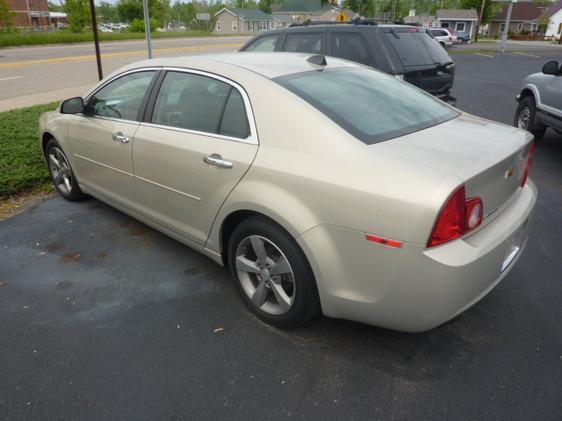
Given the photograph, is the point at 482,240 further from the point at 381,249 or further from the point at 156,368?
the point at 156,368

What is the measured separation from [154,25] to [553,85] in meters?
58.9

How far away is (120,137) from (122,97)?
448 mm

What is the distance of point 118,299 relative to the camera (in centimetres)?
325

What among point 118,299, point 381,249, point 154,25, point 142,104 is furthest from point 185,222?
point 154,25

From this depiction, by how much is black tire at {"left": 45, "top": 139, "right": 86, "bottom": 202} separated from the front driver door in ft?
1.10

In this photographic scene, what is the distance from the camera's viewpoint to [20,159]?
578 cm

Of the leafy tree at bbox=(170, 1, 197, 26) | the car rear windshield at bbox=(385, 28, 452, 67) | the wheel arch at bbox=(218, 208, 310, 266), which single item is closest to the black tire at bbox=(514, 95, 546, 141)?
the car rear windshield at bbox=(385, 28, 452, 67)

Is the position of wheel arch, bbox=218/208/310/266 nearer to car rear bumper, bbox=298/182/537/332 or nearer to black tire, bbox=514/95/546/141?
car rear bumper, bbox=298/182/537/332

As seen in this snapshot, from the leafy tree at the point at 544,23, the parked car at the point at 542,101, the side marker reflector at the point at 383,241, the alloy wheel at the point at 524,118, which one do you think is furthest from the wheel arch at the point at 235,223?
the leafy tree at the point at 544,23

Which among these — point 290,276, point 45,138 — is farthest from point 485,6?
point 290,276

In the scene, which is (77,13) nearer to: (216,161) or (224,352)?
(216,161)

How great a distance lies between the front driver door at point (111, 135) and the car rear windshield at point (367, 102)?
55.3 inches

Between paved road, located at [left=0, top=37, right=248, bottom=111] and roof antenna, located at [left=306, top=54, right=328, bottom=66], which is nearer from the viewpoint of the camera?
roof antenna, located at [left=306, top=54, right=328, bottom=66]

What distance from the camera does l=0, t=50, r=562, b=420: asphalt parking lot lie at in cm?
233
